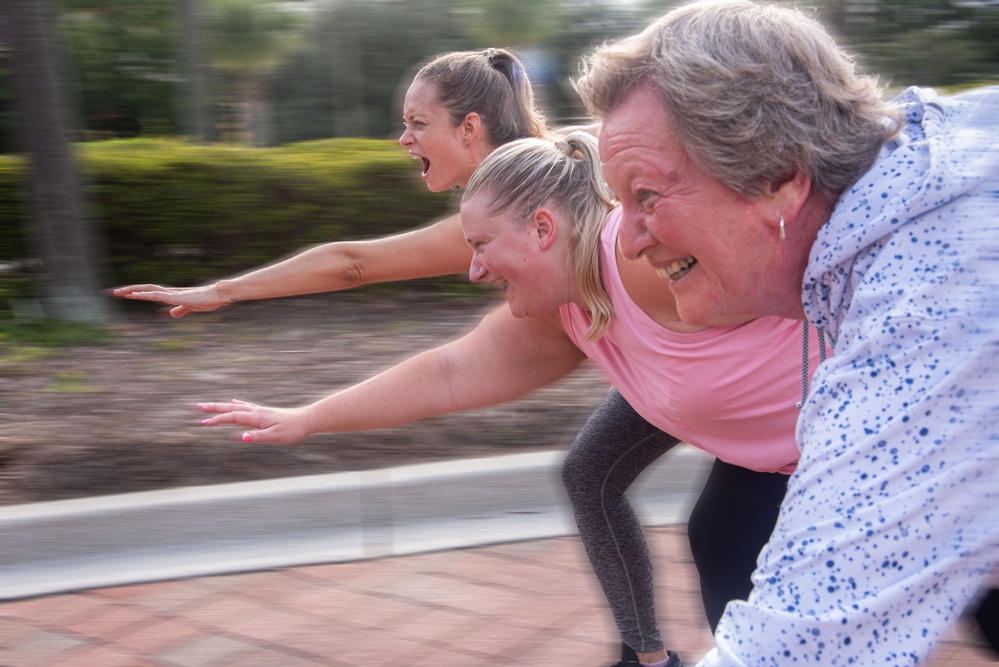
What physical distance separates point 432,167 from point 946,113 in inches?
71.7

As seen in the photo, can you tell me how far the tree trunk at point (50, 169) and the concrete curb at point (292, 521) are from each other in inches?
81.7

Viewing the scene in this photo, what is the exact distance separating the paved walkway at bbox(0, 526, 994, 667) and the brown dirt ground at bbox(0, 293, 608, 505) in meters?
0.63

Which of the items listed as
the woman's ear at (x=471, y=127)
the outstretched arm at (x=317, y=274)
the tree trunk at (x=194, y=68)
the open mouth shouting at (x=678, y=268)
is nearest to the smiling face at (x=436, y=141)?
the woman's ear at (x=471, y=127)

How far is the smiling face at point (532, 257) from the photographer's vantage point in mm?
2246

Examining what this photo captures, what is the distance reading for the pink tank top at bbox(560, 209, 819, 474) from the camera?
205cm

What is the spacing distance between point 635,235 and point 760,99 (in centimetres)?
27

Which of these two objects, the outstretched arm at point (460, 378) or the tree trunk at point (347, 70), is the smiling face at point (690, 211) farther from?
the tree trunk at point (347, 70)

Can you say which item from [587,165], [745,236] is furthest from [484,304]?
[745,236]

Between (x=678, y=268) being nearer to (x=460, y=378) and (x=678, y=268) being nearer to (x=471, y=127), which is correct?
(x=460, y=378)

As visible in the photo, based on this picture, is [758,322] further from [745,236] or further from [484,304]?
[484,304]

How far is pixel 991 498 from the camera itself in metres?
1.07

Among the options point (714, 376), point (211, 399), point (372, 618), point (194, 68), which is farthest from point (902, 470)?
point (194, 68)

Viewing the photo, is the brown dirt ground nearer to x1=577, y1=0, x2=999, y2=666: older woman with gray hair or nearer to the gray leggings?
the gray leggings

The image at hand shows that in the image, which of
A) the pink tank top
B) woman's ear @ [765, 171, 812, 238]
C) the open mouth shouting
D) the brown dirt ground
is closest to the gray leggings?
the pink tank top
